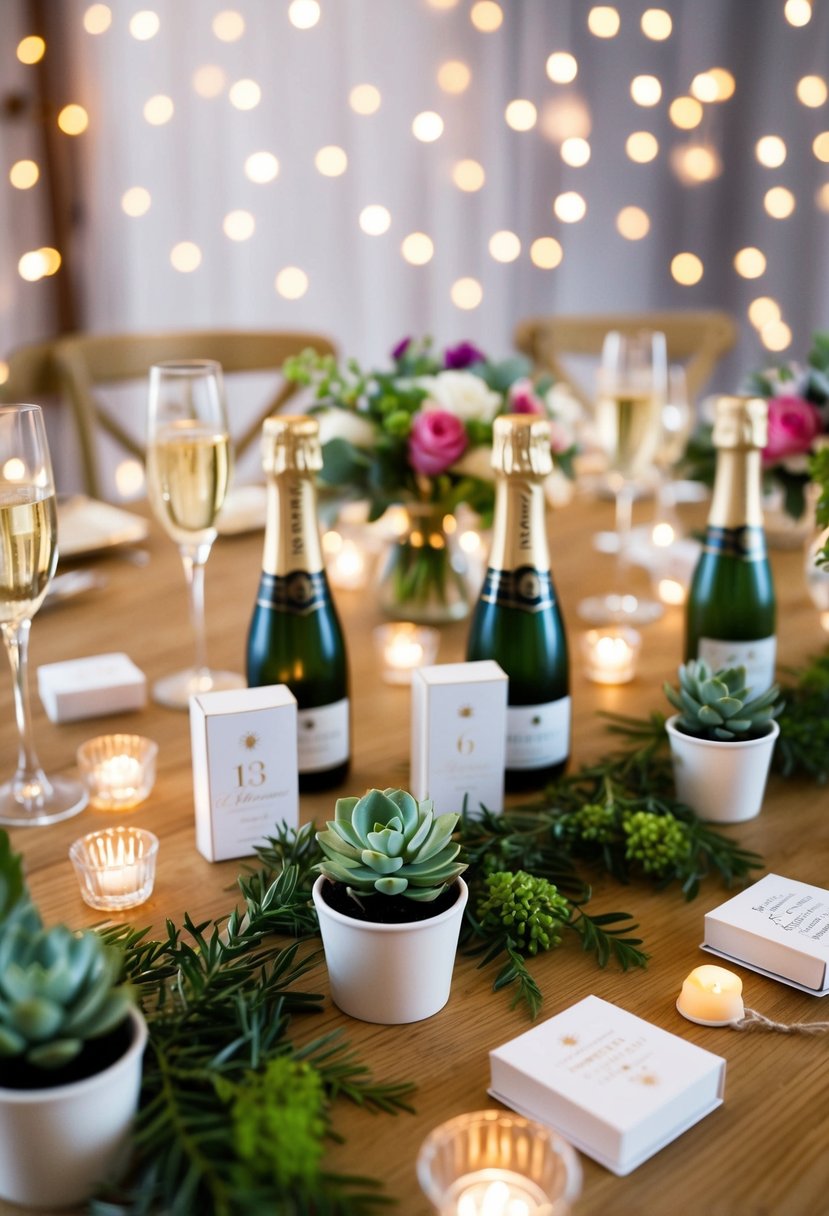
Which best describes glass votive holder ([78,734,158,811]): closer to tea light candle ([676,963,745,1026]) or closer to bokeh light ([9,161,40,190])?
tea light candle ([676,963,745,1026])

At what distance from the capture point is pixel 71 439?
9.98 ft

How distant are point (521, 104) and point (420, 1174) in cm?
312

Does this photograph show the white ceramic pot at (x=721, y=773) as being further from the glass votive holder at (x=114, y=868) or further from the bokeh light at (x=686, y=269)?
the bokeh light at (x=686, y=269)

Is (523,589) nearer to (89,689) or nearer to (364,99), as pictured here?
(89,689)

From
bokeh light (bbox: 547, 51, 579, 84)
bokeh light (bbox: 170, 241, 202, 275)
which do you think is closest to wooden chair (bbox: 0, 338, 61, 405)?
bokeh light (bbox: 170, 241, 202, 275)

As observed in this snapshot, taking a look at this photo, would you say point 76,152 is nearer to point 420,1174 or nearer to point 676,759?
point 676,759

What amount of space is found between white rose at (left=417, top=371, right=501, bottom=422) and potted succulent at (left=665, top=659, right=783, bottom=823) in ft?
1.49

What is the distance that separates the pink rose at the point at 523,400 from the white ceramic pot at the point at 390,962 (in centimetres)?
72

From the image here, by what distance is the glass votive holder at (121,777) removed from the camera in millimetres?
940

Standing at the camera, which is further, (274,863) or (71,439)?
(71,439)

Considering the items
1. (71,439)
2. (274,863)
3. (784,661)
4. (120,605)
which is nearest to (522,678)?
(274,863)

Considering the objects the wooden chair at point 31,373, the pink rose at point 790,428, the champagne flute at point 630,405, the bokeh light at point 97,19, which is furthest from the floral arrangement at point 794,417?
the bokeh light at point 97,19

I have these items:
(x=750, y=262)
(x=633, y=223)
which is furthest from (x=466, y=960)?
(x=633, y=223)

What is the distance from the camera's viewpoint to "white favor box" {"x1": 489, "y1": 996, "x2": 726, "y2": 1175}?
1.83ft
